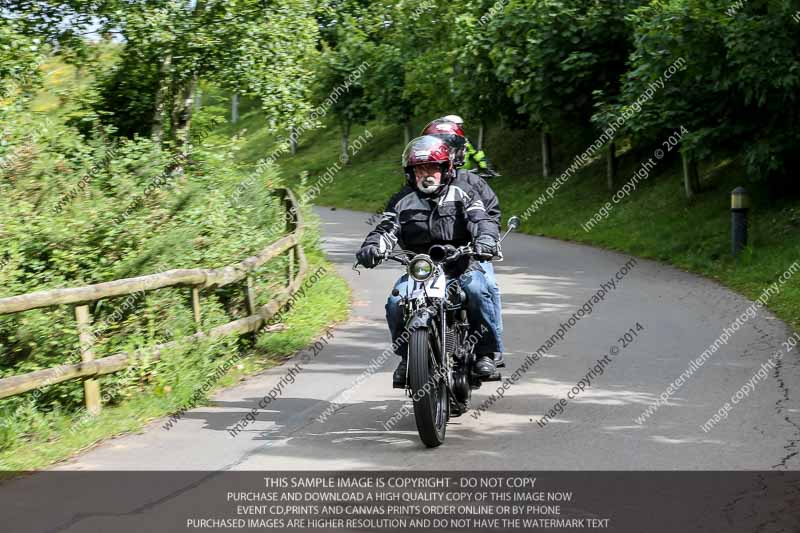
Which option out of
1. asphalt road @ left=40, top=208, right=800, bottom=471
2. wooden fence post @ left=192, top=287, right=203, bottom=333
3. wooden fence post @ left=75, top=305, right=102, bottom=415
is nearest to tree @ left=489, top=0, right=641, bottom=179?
asphalt road @ left=40, top=208, right=800, bottom=471

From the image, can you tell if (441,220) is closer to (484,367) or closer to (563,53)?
(484,367)

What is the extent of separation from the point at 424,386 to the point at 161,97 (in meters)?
14.4

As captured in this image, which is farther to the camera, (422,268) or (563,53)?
(563,53)

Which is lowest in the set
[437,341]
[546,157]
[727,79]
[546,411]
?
[546,411]

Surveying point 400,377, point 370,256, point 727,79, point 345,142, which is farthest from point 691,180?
point 345,142

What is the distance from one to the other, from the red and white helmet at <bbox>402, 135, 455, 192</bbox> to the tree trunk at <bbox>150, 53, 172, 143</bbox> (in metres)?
12.3

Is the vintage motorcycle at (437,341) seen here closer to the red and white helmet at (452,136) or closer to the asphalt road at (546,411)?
the asphalt road at (546,411)

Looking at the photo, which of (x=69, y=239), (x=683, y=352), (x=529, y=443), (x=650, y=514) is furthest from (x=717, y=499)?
(x=69, y=239)

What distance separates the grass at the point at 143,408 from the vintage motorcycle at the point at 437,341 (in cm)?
220

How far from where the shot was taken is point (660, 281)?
15.7 meters

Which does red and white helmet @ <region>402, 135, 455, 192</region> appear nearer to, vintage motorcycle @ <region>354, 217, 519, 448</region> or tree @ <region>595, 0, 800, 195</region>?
vintage motorcycle @ <region>354, 217, 519, 448</region>

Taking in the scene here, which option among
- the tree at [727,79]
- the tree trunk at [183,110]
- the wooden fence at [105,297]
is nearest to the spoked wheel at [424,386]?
the wooden fence at [105,297]

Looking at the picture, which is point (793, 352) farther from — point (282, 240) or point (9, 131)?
point (9, 131)

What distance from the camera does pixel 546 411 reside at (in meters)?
7.97
